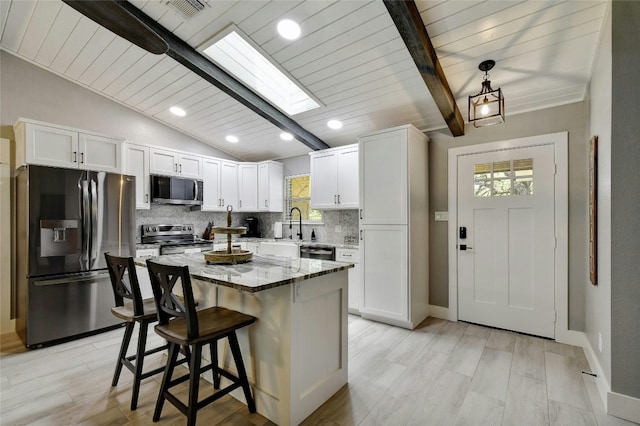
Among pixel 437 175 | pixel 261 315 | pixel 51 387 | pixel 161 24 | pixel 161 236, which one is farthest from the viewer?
pixel 161 236

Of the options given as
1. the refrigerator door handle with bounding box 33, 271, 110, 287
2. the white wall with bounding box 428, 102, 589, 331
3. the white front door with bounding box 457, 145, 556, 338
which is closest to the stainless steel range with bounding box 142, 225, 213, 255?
the refrigerator door handle with bounding box 33, 271, 110, 287

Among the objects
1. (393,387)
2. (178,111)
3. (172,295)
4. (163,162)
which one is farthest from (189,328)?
(178,111)

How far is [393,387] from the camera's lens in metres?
2.21

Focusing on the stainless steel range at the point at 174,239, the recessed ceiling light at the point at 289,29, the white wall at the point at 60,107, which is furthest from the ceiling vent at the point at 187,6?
the stainless steel range at the point at 174,239

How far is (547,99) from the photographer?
9.80 feet

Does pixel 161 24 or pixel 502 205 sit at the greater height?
pixel 161 24

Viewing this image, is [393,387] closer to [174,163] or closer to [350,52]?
[350,52]

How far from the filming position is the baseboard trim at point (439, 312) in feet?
12.0

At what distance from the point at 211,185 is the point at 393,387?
13.0 feet

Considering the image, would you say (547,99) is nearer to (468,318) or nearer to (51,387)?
(468,318)

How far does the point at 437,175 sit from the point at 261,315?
112 inches

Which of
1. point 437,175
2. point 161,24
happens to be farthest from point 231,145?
point 437,175

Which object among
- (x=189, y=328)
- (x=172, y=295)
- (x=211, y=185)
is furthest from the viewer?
(x=211, y=185)

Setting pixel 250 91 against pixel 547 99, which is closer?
pixel 547 99
